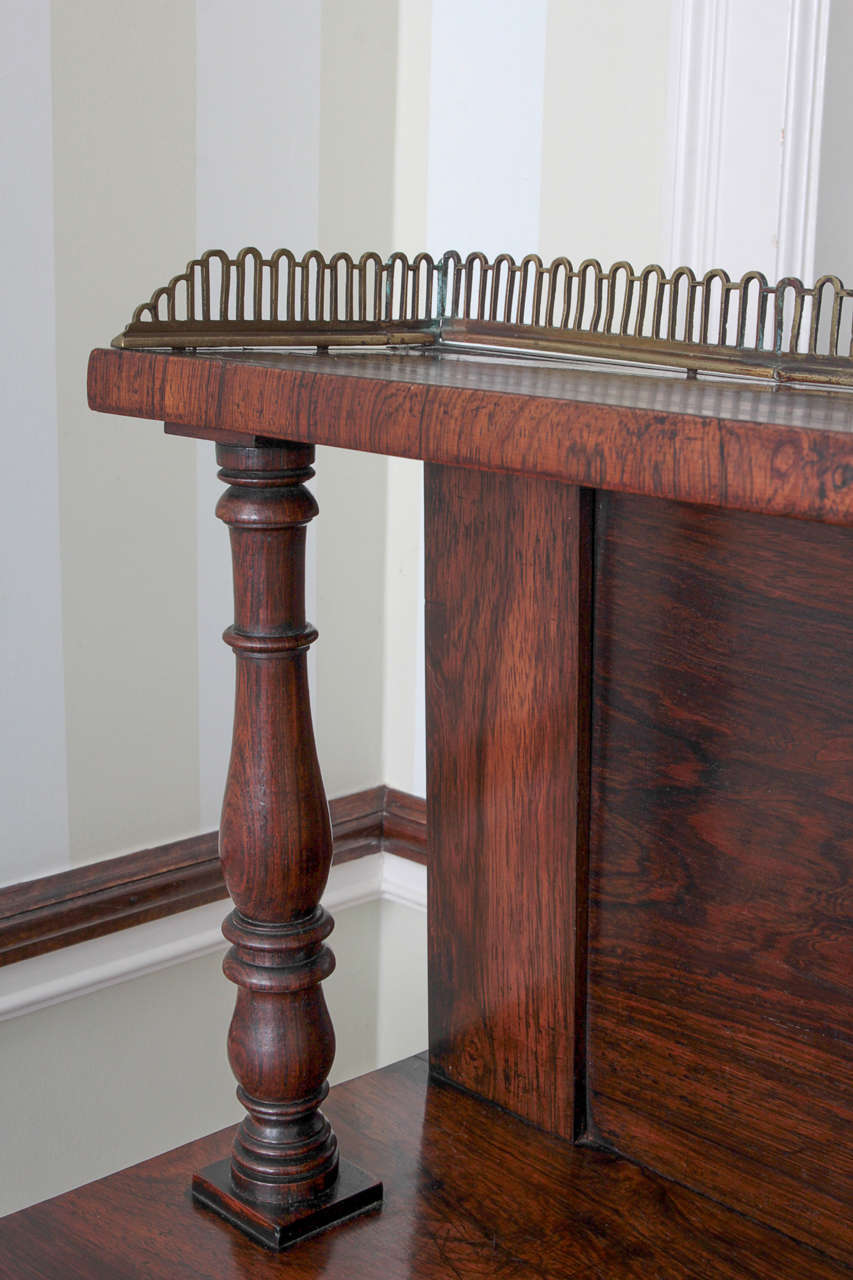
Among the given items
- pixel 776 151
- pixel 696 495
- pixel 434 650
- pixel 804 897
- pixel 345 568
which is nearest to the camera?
pixel 696 495

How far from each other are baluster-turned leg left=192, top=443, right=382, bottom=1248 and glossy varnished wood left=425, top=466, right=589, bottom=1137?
0.13 meters

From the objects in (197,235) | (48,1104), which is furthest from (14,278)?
(48,1104)

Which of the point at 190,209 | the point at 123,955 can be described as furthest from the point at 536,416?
the point at 123,955

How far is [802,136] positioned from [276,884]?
0.68 m

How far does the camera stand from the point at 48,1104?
1218mm

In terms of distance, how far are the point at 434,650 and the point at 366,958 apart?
70 centimetres

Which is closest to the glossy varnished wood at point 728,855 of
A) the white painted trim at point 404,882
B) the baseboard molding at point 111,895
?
the baseboard molding at point 111,895

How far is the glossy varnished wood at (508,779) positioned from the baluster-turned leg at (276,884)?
13cm

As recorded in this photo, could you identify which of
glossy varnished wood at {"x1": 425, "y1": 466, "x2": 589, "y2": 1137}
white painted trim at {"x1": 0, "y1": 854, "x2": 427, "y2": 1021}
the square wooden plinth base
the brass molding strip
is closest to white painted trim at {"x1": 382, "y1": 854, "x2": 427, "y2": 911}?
white painted trim at {"x1": 0, "y1": 854, "x2": 427, "y2": 1021}

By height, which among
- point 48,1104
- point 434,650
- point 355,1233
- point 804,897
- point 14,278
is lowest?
point 48,1104

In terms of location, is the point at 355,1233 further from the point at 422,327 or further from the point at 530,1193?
the point at 422,327

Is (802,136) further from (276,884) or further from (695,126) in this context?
(276,884)

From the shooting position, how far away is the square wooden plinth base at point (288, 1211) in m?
0.78

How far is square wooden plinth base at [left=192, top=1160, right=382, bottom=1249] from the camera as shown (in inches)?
30.9
